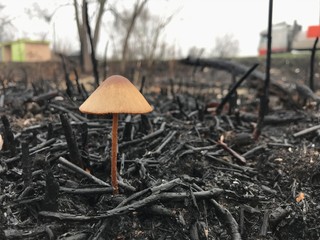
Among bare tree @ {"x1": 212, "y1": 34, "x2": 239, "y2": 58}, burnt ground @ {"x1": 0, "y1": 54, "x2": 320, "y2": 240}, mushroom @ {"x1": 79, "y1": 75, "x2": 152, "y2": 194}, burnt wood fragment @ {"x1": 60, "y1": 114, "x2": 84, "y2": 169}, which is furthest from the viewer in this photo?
bare tree @ {"x1": 212, "y1": 34, "x2": 239, "y2": 58}

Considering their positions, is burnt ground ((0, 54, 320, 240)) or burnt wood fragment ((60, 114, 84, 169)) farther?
burnt wood fragment ((60, 114, 84, 169))

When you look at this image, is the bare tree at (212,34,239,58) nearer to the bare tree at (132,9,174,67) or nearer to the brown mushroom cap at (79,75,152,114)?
the bare tree at (132,9,174,67)

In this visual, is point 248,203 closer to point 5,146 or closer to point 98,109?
point 98,109

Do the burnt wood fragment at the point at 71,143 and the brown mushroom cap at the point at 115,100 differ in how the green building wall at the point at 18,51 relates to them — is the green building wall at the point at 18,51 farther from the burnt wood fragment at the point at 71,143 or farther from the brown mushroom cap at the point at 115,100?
the brown mushroom cap at the point at 115,100

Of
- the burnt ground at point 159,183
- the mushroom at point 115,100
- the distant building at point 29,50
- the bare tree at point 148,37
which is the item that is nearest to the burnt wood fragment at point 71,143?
the burnt ground at point 159,183

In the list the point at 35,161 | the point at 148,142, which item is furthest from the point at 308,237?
the point at 35,161

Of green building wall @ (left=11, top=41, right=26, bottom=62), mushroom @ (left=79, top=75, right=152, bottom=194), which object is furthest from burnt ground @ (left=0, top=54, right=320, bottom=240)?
green building wall @ (left=11, top=41, right=26, bottom=62)
